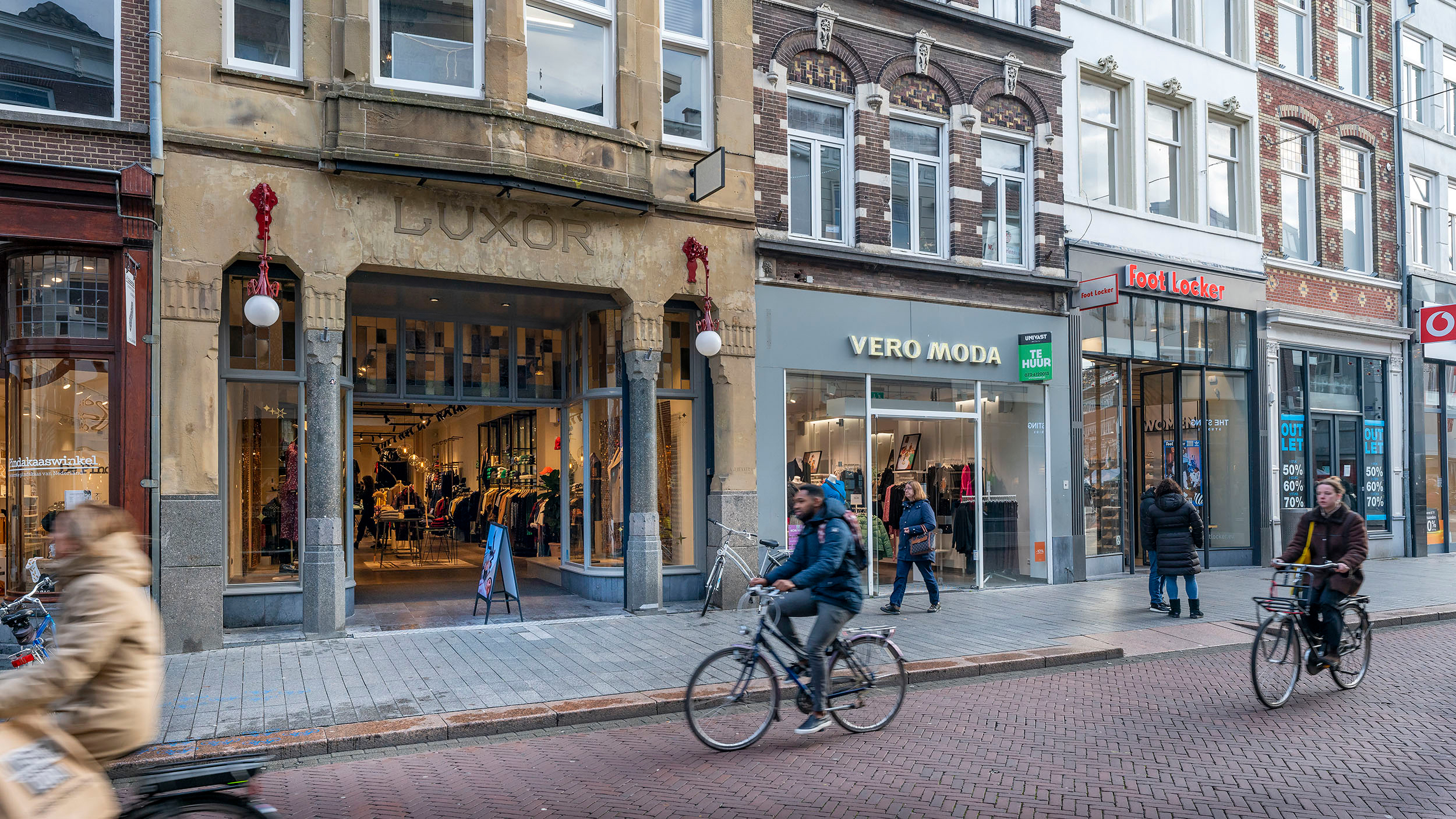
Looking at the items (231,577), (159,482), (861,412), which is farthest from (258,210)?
(861,412)

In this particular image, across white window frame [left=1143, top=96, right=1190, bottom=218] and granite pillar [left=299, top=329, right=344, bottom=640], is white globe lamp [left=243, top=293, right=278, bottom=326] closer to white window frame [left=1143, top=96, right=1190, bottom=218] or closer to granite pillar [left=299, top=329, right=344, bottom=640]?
granite pillar [left=299, top=329, right=344, bottom=640]

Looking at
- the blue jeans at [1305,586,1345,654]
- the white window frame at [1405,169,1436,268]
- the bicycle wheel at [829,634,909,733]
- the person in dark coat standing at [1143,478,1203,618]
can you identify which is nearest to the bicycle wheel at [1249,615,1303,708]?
the blue jeans at [1305,586,1345,654]

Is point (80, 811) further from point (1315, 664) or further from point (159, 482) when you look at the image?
point (1315, 664)

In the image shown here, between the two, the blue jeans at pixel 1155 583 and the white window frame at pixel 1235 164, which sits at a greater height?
the white window frame at pixel 1235 164

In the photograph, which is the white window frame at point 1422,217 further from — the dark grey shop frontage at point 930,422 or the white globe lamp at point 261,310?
the white globe lamp at point 261,310

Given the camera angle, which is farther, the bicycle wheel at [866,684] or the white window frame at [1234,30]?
the white window frame at [1234,30]

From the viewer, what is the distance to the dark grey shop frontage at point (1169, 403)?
16.8m

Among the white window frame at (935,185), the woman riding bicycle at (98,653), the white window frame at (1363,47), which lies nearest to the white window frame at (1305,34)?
the white window frame at (1363,47)

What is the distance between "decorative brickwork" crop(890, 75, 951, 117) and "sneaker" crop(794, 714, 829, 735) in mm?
10465

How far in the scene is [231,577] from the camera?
35.7 feet

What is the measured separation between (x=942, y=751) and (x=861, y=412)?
820 centimetres

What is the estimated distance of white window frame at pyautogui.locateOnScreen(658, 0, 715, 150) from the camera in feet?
42.7

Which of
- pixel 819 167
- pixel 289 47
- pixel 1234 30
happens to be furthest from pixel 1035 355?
pixel 289 47

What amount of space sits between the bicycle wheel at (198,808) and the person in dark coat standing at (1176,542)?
36.8ft
